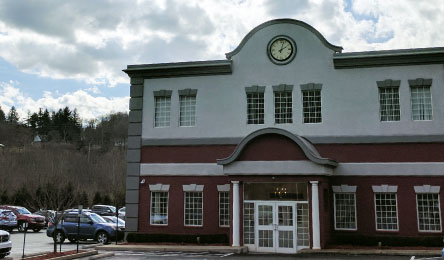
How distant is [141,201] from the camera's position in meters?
25.1

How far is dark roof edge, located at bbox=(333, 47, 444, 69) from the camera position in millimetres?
22734

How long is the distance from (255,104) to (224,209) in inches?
227

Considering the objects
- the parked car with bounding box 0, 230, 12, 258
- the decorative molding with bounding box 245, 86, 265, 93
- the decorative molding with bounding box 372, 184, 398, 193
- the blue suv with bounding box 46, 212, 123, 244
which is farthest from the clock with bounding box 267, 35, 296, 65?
the parked car with bounding box 0, 230, 12, 258

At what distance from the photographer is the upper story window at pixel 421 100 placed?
22.8 metres

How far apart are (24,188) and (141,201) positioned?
3537cm

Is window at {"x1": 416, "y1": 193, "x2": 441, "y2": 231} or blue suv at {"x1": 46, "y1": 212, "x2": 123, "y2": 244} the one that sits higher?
window at {"x1": 416, "y1": 193, "x2": 441, "y2": 231}

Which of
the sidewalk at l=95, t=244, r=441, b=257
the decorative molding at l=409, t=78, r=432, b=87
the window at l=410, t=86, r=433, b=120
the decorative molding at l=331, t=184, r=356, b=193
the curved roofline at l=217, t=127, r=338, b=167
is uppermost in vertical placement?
the decorative molding at l=409, t=78, r=432, b=87

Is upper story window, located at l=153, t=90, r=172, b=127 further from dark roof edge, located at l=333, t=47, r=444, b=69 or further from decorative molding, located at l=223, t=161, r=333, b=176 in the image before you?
dark roof edge, located at l=333, t=47, r=444, b=69

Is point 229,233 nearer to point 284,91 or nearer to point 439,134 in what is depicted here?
point 284,91

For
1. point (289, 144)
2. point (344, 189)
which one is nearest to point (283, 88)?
point (289, 144)

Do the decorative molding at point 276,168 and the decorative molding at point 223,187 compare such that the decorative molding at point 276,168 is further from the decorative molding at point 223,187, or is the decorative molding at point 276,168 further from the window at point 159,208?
the window at point 159,208

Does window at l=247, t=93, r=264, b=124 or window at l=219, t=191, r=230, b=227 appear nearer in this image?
window at l=219, t=191, r=230, b=227

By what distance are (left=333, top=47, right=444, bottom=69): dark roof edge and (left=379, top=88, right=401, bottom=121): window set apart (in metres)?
1.37

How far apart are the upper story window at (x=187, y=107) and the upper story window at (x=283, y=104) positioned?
450cm
